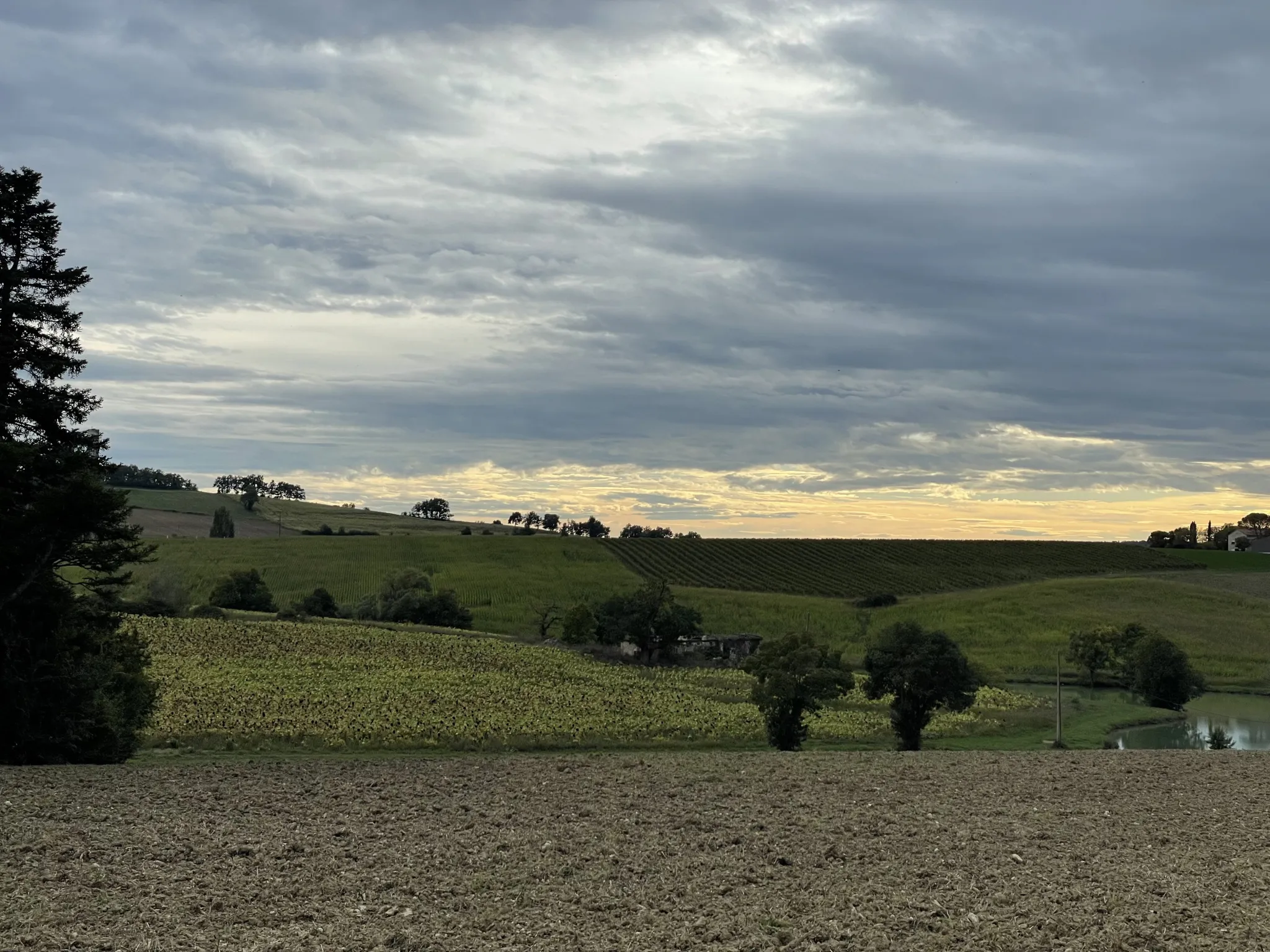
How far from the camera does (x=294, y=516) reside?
18438 cm

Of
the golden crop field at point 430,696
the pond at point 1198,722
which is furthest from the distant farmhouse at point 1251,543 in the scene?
the golden crop field at point 430,696

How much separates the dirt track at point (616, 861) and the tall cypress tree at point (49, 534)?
3623 mm

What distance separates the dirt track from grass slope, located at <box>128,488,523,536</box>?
14147 cm

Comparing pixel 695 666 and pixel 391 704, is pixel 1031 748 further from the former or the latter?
pixel 695 666

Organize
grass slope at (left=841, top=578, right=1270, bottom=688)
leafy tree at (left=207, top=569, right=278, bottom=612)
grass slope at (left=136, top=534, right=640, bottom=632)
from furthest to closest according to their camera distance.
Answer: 1. grass slope at (left=136, top=534, right=640, bottom=632)
2. leafy tree at (left=207, top=569, right=278, bottom=612)
3. grass slope at (left=841, top=578, right=1270, bottom=688)

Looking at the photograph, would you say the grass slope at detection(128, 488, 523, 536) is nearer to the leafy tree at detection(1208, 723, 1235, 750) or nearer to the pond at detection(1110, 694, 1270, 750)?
the pond at detection(1110, 694, 1270, 750)

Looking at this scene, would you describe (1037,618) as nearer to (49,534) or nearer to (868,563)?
(868,563)

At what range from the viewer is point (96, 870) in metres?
13.9

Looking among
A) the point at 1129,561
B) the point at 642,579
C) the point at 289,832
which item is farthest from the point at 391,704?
the point at 1129,561

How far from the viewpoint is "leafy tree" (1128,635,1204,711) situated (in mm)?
68562

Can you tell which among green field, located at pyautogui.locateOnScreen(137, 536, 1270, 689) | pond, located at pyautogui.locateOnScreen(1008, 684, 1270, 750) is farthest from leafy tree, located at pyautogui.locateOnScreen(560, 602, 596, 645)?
pond, located at pyautogui.locateOnScreen(1008, 684, 1270, 750)

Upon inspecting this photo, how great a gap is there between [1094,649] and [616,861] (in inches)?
2851

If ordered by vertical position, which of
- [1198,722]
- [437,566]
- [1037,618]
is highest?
[437,566]

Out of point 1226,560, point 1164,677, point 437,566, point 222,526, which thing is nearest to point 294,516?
point 222,526
